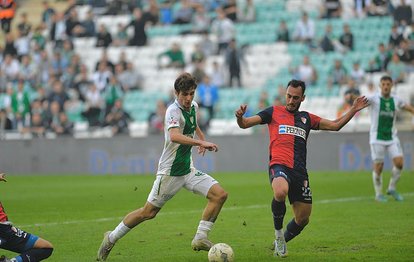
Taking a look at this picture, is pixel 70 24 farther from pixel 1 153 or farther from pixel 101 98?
pixel 1 153

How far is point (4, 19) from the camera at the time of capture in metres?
34.4

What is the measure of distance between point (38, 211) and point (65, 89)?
1602 centimetres

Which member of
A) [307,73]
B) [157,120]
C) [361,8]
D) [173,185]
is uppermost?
[173,185]

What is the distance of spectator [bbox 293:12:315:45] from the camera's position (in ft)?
104

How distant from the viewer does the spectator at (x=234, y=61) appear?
3088 centimetres

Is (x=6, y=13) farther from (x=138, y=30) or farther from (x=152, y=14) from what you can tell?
(x=152, y=14)

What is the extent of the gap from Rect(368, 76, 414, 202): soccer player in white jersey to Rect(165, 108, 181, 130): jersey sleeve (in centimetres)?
782

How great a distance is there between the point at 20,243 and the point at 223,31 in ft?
77.3

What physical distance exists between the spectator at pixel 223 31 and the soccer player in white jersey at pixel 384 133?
14.7 meters

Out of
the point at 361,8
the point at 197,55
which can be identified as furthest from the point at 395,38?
the point at 197,55

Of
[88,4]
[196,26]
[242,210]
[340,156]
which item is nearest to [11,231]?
[242,210]

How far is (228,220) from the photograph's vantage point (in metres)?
15.5

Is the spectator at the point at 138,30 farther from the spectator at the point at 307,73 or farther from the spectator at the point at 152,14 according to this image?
the spectator at the point at 307,73

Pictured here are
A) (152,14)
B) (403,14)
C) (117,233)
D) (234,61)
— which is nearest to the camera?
(117,233)
